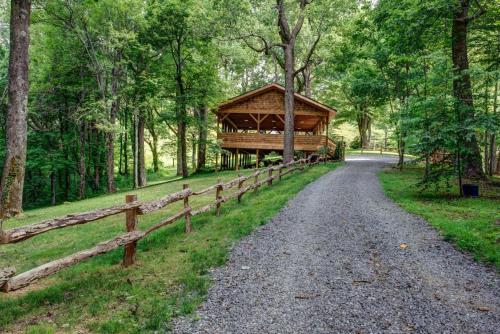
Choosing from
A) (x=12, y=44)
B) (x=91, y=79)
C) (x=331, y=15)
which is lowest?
(x=12, y=44)

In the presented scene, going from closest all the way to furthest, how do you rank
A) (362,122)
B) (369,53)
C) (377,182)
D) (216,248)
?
(216,248)
(377,182)
(369,53)
(362,122)

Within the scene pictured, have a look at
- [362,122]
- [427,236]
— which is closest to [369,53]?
[427,236]

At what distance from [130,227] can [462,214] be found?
8.83m

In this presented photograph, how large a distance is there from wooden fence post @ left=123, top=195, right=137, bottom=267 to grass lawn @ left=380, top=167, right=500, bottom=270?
Result: 21.1 feet

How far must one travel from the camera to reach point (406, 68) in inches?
811

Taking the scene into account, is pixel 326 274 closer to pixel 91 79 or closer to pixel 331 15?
pixel 331 15

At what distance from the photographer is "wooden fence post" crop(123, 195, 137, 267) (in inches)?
226

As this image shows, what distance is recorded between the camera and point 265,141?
2766 cm

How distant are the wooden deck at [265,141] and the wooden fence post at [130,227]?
72.0 ft

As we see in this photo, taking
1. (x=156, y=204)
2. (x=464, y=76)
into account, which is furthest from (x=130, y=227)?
(x=464, y=76)

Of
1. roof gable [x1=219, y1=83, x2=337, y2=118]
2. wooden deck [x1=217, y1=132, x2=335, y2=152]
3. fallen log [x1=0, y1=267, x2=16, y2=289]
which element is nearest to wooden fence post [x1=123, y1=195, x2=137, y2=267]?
fallen log [x1=0, y1=267, x2=16, y2=289]

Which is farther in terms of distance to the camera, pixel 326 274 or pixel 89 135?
pixel 89 135

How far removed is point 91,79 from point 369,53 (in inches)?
732

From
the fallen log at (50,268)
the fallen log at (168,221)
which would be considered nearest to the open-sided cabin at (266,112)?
the fallen log at (168,221)
